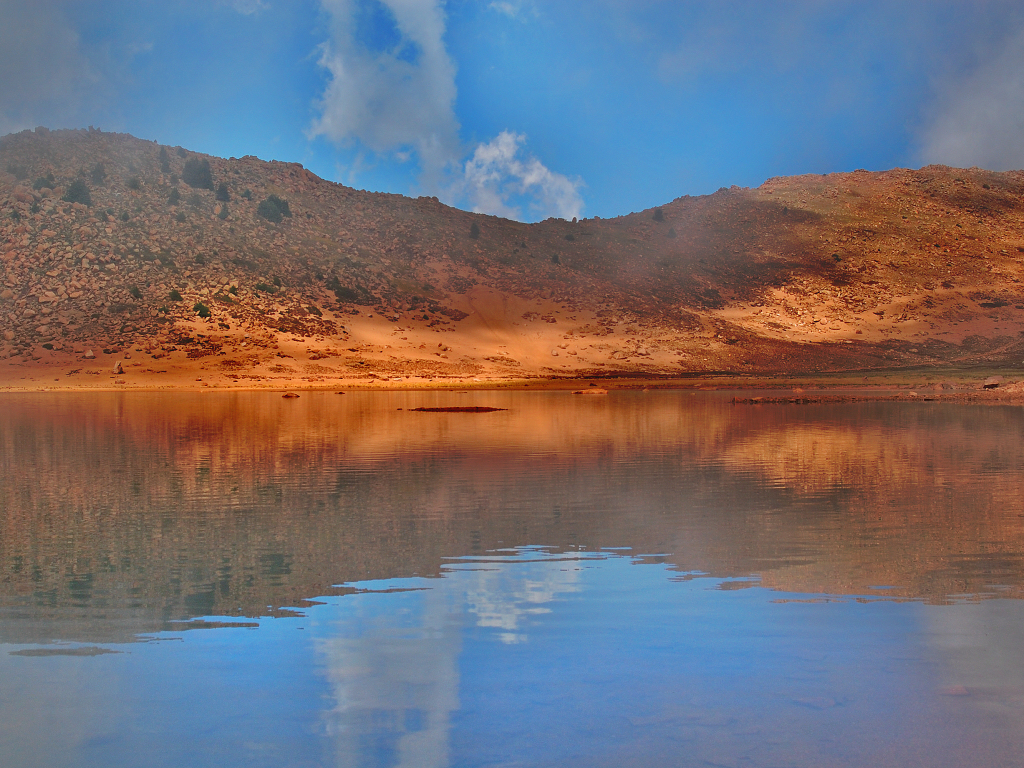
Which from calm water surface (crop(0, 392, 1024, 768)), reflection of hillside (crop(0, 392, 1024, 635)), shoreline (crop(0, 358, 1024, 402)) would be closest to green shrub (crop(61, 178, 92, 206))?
shoreline (crop(0, 358, 1024, 402))

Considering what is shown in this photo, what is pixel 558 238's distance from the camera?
109250mm

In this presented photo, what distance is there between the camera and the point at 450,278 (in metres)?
91.7

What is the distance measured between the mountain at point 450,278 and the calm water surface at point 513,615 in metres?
49.5

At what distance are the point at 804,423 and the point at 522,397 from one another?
22495 mm

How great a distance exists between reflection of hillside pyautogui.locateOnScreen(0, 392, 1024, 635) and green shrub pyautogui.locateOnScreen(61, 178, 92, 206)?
58.5 metres

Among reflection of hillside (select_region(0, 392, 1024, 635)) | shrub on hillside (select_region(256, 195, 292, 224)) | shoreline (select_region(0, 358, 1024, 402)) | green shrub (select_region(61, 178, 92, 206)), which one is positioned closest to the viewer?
reflection of hillside (select_region(0, 392, 1024, 635))

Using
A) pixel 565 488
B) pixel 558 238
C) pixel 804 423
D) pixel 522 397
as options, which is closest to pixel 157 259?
pixel 522 397

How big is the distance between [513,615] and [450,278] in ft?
281

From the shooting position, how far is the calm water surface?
16.5 ft

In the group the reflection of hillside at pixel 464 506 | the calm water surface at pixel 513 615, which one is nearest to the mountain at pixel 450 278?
the reflection of hillside at pixel 464 506

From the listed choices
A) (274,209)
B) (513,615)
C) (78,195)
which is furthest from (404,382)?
(513,615)

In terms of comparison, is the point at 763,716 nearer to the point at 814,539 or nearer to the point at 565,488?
the point at 814,539

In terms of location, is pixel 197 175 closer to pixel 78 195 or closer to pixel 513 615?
pixel 78 195

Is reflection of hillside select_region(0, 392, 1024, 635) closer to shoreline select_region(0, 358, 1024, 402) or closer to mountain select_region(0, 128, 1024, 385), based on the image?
shoreline select_region(0, 358, 1024, 402)
